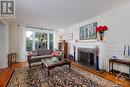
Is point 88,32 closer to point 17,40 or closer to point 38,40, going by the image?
point 38,40

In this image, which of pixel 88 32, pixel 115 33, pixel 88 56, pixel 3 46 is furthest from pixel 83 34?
pixel 3 46

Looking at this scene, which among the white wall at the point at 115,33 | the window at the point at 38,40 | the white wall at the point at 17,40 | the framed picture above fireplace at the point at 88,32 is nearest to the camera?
the white wall at the point at 115,33

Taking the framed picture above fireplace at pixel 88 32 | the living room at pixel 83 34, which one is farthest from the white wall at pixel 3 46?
the framed picture above fireplace at pixel 88 32

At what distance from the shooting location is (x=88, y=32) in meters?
4.41

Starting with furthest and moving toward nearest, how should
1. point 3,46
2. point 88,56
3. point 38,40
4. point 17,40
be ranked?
point 38,40 → point 17,40 → point 88,56 → point 3,46

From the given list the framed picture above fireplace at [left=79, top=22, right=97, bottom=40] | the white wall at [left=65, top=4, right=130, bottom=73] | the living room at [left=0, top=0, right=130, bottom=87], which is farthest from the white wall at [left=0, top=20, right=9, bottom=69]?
the white wall at [left=65, top=4, right=130, bottom=73]

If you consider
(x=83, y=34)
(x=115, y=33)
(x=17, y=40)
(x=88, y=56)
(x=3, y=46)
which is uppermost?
(x=83, y=34)

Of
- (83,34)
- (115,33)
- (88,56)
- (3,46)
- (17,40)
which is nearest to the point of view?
(115,33)

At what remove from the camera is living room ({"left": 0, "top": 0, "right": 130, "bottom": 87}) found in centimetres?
266

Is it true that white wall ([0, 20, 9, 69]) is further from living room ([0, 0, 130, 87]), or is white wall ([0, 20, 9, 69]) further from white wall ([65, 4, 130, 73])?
white wall ([65, 4, 130, 73])

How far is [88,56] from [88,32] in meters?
1.24

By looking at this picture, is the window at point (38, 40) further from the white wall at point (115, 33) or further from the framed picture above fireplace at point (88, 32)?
the white wall at point (115, 33)

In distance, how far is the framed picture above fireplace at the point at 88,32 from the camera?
160 inches

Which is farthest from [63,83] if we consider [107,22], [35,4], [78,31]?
[78,31]
